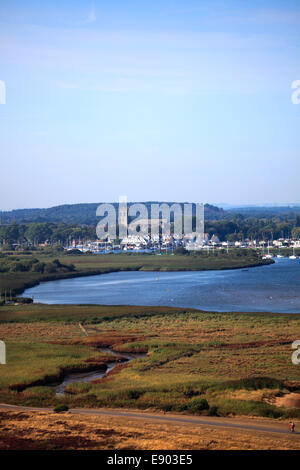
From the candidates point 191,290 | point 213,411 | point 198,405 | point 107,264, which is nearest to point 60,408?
point 198,405

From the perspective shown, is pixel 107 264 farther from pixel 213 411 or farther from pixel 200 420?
pixel 200 420

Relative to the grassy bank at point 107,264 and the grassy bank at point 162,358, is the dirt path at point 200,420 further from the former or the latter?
the grassy bank at point 107,264

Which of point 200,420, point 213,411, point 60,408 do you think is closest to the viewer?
point 200,420

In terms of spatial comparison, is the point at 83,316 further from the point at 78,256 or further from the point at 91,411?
the point at 78,256

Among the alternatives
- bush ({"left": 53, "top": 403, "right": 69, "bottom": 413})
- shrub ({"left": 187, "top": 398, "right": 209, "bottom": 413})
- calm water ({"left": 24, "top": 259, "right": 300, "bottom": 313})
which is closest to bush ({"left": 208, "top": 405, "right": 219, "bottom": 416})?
shrub ({"left": 187, "top": 398, "right": 209, "bottom": 413})

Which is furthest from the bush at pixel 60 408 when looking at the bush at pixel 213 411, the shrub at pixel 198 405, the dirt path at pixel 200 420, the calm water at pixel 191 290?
the calm water at pixel 191 290
